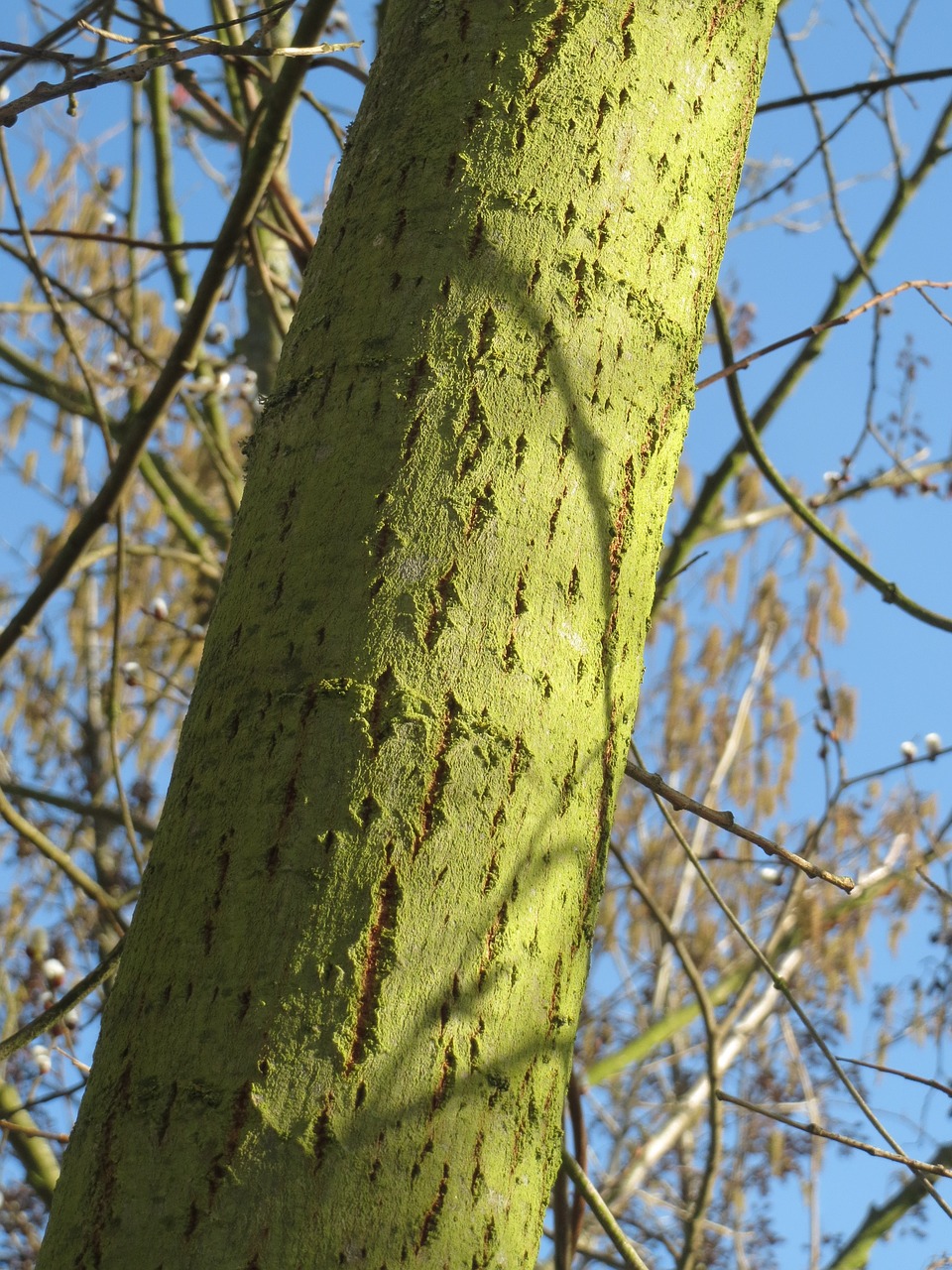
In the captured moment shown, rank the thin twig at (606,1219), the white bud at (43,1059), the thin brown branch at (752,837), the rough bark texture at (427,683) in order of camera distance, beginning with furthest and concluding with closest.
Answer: the white bud at (43,1059) < the thin twig at (606,1219) < the thin brown branch at (752,837) < the rough bark texture at (427,683)

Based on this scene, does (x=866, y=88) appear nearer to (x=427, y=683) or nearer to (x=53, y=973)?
(x=427, y=683)

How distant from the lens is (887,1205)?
10.2ft

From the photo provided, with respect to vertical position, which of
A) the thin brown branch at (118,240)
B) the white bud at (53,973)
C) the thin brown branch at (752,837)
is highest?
the thin brown branch at (118,240)

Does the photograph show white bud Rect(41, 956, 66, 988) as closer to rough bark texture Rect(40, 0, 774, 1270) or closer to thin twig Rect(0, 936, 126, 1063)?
thin twig Rect(0, 936, 126, 1063)

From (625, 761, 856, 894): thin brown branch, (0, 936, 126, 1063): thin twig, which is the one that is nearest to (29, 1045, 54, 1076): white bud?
(0, 936, 126, 1063): thin twig

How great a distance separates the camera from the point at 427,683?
64 cm

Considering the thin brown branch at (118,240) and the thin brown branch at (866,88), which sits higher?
the thin brown branch at (866,88)

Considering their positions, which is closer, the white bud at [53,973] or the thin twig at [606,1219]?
the thin twig at [606,1219]

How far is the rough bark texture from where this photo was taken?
0.56 m

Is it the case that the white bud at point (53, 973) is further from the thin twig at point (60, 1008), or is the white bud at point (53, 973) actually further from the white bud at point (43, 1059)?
the thin twig at point (60, 1008)

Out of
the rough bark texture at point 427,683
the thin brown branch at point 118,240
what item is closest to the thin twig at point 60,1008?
the rough bark texture at point 427,683

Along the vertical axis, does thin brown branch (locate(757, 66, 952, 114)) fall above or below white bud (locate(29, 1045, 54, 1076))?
above

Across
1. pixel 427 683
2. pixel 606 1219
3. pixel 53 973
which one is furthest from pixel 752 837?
pixel 53 973

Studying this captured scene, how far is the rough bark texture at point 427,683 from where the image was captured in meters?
0.56
